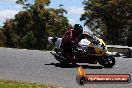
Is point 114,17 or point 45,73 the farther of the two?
point 114,17

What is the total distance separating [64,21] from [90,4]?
4.62m

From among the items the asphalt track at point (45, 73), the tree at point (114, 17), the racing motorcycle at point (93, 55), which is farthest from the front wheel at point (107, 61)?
the tree at point (114, 17)

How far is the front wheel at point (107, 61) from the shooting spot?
18498mm

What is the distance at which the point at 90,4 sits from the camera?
64312 mm

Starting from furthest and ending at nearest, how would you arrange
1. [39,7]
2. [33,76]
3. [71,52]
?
[39,7]
[71,52]
[33,76]

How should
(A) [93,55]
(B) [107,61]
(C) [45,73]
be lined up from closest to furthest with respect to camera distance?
(C) [45,73] → (B) [107,61] → (A) [93,55]

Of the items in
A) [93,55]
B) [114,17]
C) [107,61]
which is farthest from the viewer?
[114,17]

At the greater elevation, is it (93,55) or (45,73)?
(45,73)

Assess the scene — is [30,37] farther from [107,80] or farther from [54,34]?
[107,80]

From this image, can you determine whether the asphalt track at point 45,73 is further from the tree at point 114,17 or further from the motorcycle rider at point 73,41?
the tree at point 114,17

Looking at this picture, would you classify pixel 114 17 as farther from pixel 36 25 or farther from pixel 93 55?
pixel 93 55

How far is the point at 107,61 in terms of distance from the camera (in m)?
18.7

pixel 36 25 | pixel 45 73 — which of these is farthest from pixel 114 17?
pixel 45 73

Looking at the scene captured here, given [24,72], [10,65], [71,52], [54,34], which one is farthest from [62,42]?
[54,34]
